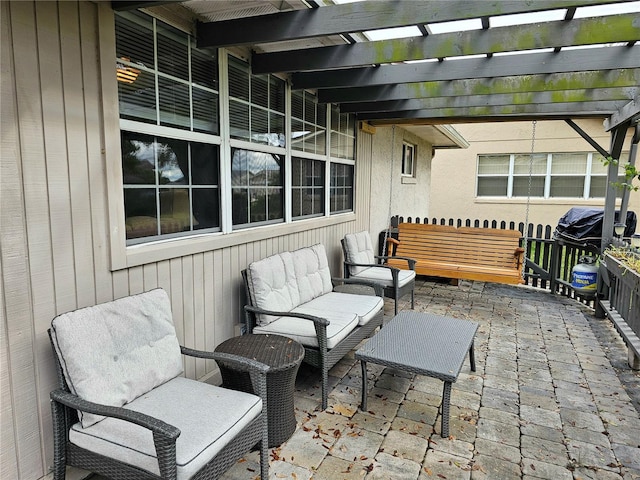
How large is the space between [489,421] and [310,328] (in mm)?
1394

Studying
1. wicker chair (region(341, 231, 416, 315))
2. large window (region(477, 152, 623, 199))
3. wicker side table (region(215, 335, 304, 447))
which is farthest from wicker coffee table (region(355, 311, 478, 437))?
large window (region(477, 152, 623, 199))

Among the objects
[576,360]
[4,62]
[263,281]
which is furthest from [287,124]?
[576,360]

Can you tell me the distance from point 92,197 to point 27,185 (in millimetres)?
322

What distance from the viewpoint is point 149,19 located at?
2457mm

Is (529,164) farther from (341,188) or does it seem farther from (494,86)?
(494,86)

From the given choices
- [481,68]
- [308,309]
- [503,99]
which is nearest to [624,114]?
[503,99]

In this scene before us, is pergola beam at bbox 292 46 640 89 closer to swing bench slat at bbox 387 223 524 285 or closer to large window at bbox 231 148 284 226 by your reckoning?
large window at bbox 231 148 284 226

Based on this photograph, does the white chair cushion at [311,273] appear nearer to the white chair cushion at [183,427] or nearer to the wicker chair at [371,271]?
the wicker chair at [371,271]

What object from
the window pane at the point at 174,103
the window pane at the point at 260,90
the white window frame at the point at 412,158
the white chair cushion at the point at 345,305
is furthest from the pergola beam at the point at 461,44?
the white window frame at the point at 412,158

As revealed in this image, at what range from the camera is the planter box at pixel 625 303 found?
3.54m

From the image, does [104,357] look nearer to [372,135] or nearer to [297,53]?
[297,53]

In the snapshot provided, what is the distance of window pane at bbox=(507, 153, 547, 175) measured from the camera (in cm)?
1126

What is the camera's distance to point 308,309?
347 cm

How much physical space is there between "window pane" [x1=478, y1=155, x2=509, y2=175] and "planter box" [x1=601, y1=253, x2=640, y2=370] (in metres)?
7.51
